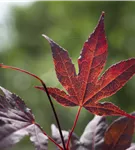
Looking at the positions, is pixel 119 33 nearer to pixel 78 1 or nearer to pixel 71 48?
pixel 71 48

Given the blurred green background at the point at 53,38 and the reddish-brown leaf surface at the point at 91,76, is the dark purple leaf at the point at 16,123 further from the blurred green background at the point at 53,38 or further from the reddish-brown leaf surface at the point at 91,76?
the blurred green background at the point at 53,38

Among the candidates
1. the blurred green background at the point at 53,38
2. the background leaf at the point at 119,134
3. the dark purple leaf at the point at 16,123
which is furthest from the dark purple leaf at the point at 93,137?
the blurred green background at the point at 53,38

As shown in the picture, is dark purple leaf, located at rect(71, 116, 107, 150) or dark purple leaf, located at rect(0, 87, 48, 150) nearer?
dark purple leaf, located at rect(0, 87, 48, 150)

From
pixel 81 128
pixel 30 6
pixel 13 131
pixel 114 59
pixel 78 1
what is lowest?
pixel 13 131

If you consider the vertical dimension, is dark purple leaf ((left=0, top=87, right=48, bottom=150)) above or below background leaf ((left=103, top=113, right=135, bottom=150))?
above

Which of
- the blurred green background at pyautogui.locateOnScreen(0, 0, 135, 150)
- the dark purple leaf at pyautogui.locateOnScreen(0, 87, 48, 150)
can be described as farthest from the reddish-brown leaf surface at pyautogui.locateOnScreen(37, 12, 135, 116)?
the blurred green background at pyautogui.locateOnScreen(0, 0, 135, 150)

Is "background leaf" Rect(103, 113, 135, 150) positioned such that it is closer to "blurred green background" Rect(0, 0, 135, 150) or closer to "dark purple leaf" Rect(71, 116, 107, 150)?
"dark purple leaf" Rect(71, 116, 107, 150)

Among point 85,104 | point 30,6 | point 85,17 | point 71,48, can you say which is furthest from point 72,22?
point 85,104
